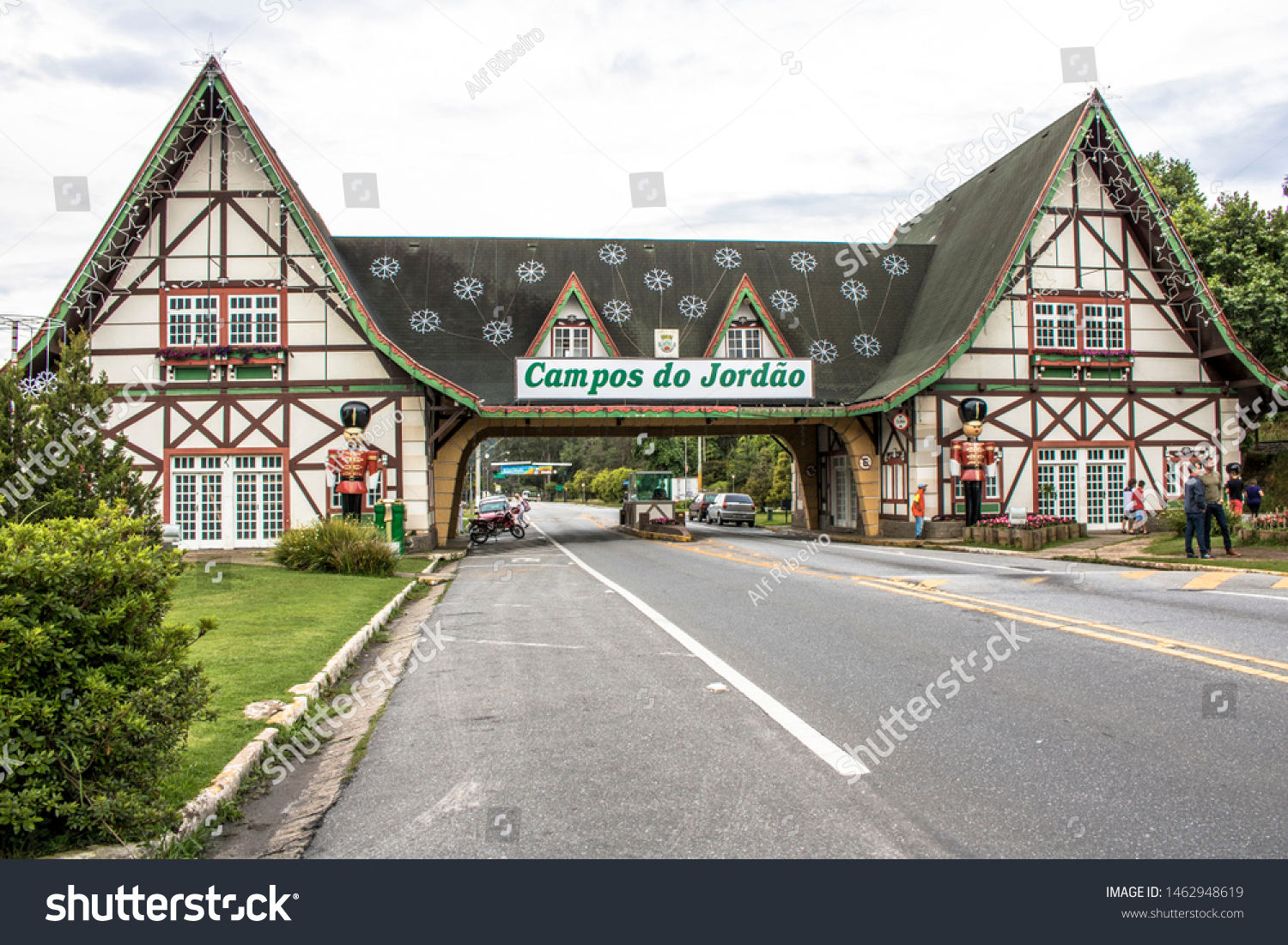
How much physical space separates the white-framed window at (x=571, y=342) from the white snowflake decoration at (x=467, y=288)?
3459 mm

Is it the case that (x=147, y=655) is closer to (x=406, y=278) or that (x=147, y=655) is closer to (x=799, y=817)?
(x=799, y=817)

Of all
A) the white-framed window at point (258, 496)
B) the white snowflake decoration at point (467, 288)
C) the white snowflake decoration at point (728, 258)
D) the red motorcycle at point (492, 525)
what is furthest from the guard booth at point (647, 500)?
the white-framed window at point (258, 496)

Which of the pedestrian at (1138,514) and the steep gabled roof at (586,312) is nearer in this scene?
the pedestrian at (1138,514)

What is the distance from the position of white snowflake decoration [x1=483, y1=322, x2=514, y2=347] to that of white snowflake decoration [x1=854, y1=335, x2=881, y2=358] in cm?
1235

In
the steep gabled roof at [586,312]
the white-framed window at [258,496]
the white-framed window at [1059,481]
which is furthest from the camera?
the steep gabled roof at [586,312]

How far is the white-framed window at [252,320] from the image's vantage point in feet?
86.9

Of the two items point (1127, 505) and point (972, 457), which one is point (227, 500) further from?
point (1127, 505)

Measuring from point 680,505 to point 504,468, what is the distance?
71.6 metres

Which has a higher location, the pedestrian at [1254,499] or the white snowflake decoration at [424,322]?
the white snowflake decoration at [424,322]

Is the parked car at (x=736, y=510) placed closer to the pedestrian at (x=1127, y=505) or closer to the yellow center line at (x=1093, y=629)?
the pedestrian at (x=1127, y=505)

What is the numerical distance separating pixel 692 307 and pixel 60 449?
2412 cm

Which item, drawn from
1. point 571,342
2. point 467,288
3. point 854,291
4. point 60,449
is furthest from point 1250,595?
point 467,288

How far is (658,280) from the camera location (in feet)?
114

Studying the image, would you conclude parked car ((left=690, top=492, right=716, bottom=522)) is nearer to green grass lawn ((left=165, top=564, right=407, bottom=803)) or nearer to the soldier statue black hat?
the soldier statue black hat
